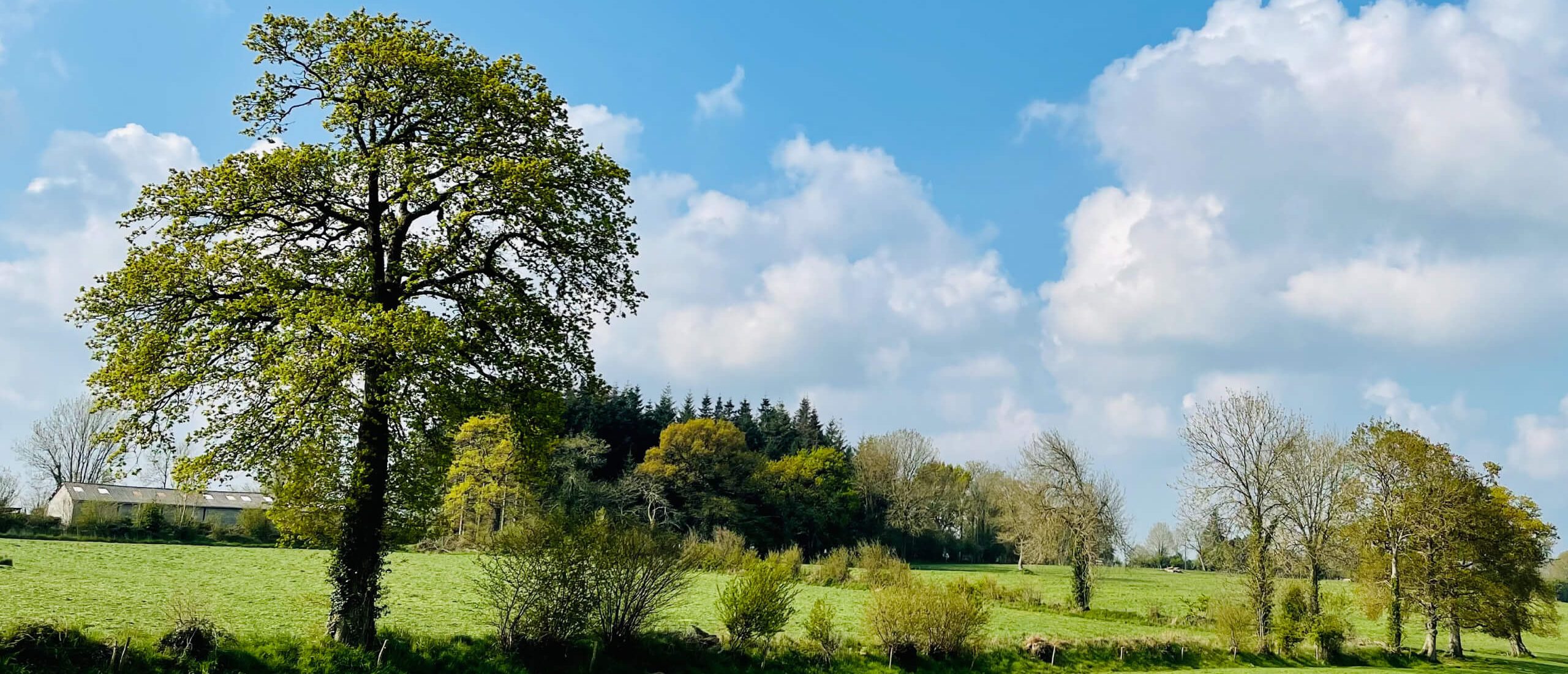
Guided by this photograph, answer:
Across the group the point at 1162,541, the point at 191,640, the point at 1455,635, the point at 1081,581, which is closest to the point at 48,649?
the point at 191,640

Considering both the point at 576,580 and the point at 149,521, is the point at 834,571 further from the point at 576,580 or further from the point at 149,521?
the point at 149,521

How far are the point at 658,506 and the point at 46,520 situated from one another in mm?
32487

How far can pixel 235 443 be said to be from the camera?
14414 mm

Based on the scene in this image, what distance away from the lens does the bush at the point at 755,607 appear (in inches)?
799

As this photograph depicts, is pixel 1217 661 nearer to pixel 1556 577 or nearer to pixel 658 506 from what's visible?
pixel 658 506

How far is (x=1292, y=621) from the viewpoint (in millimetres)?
30719

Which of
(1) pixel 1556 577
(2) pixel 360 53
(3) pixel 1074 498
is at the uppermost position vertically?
(2) pixel 360 53

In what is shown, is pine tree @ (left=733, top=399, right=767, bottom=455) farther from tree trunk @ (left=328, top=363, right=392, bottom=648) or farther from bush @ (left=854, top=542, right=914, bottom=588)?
tree trunk @ (left=328, top=363, right=392, bottom=648)

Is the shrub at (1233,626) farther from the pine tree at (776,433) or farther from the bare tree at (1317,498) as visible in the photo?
the pine tree at (776,433)

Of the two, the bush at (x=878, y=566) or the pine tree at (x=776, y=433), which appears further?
the pine tree at (x=776, y=433)

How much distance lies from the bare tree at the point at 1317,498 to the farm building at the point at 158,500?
5616 cm

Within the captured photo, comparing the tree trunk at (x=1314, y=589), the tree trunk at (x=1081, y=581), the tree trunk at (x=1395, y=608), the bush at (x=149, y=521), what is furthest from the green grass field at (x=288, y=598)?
the bush at (x=149, y=521)

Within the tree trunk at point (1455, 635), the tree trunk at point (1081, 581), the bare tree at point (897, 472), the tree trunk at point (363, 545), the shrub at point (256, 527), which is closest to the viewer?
the tree trunk at point (363, 545)

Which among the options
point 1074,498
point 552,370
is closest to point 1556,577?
point 1074,498
